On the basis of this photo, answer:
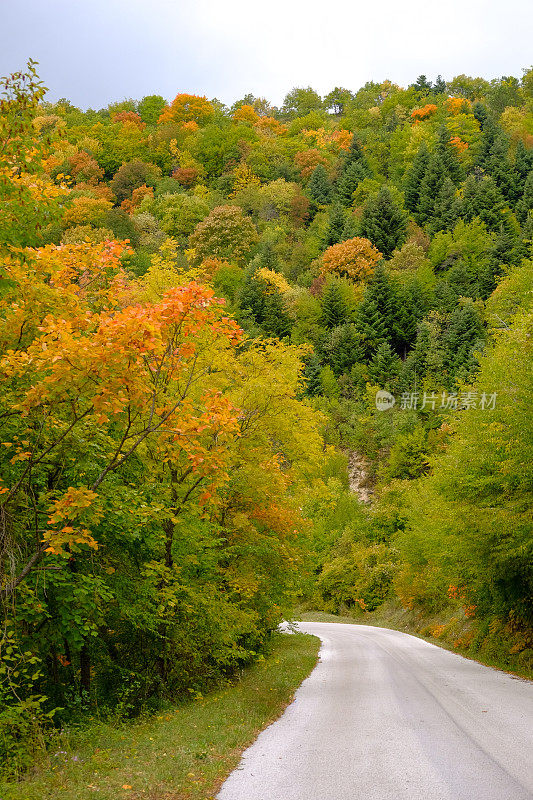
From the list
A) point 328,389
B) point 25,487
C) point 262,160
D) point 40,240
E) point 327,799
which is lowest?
point 327,799

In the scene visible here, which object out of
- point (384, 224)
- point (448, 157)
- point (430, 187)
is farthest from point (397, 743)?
point (448, 157)

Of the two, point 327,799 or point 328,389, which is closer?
point 327,799

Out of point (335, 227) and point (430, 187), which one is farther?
point (430, 187)

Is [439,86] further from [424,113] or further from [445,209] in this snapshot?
[445,209]

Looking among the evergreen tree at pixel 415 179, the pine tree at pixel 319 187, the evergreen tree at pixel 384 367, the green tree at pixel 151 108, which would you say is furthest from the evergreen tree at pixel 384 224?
the green tree at pixel 151 108

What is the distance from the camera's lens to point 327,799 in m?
5.56

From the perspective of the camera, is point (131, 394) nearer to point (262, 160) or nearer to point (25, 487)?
point (25, 487)

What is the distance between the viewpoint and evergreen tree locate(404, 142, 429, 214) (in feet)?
244

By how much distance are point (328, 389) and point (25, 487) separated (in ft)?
154

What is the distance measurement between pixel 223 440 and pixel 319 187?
247 feet

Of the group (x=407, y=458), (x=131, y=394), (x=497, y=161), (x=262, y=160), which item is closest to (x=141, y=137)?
(x=262, y=160)

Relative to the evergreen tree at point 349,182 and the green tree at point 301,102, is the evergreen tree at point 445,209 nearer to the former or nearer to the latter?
the evergreen tree at point 349,182

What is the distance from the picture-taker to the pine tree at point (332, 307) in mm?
56875

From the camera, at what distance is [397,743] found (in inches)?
300
